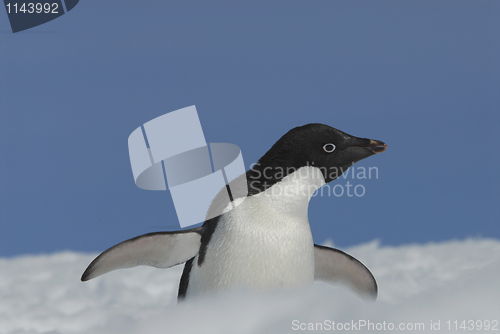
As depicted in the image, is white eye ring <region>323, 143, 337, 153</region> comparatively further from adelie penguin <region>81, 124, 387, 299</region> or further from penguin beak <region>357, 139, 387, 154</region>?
penguin beak <region>357, 139, 387, 154</region>

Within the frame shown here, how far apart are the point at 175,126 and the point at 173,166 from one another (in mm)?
213

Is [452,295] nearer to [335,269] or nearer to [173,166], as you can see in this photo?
[335,269]

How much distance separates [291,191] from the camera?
2148 millimetres

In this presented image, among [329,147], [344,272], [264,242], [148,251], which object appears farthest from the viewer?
[344,272]

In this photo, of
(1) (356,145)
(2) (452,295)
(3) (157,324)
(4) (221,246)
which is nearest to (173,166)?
(4) (221,246)

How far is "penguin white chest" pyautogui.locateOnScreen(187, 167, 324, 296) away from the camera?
209 centimetres

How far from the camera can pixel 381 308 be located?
2250 mm

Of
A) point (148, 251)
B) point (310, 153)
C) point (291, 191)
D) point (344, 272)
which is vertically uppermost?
point (310, 153)

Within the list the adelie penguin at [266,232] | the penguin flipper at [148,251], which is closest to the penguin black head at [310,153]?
the adelie penguin at [266,232]

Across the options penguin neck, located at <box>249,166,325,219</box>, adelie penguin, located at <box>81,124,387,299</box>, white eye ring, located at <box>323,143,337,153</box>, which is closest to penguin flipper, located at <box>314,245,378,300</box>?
adelie penguin, located at <box>81,124,387,299</box>

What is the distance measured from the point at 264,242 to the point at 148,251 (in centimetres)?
65

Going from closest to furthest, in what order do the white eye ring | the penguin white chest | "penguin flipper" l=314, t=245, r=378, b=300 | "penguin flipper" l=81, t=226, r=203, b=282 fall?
→ the penguin white chest → the white eye ring → "penguin flipper" l=81, t=226, r=203, b=282 → "penguin flipper" l=314, t=245, r=378, b=300

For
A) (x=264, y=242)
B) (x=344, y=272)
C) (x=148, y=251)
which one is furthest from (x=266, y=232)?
(x=344, y=272)

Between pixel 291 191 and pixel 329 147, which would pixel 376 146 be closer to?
pixel 329 147
